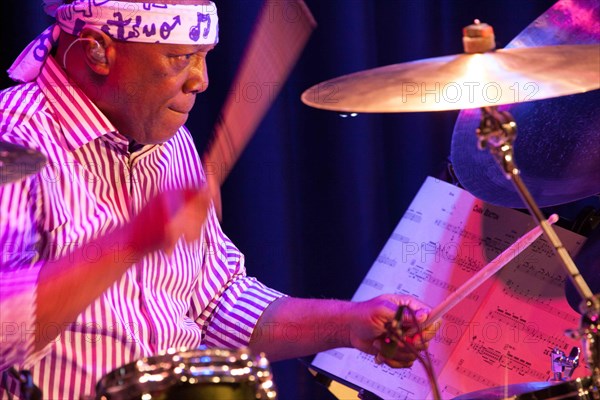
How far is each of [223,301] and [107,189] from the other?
362 millimetres

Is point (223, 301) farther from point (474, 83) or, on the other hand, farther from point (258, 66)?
point (474, 83)

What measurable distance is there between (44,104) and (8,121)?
9 cm

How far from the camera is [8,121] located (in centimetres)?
151

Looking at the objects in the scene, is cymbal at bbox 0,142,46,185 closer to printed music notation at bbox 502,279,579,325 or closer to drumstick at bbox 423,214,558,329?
drumstick at bbox 423,214,558,329

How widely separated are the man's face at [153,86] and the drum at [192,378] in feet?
1.69

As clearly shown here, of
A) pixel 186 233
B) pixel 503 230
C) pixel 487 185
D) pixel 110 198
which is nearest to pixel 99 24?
pixel 110 198

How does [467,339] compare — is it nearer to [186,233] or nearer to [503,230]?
[503,230]

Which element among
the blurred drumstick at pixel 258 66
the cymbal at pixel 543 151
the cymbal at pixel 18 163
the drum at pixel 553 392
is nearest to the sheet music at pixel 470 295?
the cymbal at pixel 543 151

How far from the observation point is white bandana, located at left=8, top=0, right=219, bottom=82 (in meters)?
1.53

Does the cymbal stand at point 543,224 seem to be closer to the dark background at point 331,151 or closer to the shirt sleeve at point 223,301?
the shirt sleeve at point 223,301

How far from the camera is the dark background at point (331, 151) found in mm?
2408

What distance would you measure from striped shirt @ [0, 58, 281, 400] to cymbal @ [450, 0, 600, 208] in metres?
0.52

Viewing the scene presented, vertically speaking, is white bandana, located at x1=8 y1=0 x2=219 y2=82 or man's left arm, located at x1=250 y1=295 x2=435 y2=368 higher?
white bandana, located at x1=8 y1=0 x2=219 y2=82

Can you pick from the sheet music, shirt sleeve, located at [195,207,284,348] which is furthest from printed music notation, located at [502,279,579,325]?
shirt sleeve, located at [195,207,284,348]
